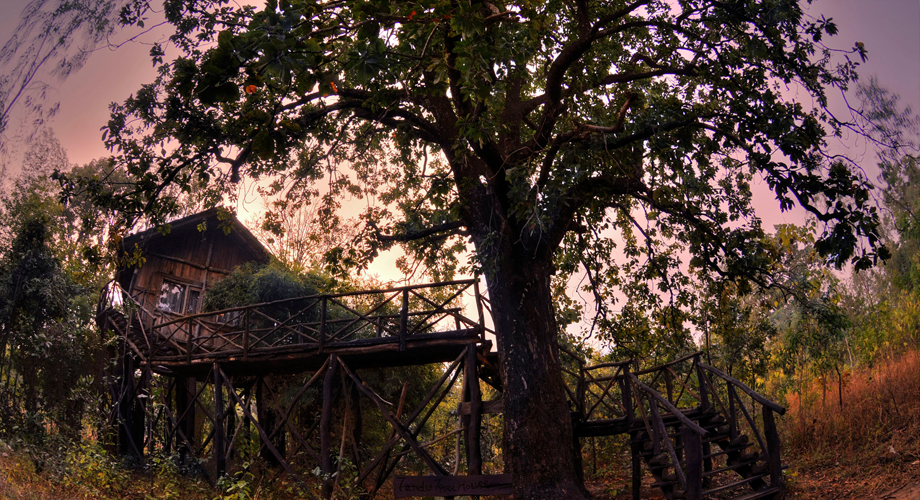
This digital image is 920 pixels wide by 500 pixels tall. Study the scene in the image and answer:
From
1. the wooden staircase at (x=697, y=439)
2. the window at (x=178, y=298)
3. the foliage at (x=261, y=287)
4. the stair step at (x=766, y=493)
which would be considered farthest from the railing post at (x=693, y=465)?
the window at (x=178, y=298)

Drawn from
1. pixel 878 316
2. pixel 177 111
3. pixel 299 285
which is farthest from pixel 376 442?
pixel 878 316

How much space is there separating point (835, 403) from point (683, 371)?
14.1ft

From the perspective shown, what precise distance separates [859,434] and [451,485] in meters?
8.56

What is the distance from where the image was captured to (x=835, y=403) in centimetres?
1222

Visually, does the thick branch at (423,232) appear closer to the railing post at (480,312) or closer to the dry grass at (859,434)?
the railing post at (480,312)

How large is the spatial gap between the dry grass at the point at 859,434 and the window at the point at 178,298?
50.5 feet

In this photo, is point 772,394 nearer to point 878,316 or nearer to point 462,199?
point 878,316

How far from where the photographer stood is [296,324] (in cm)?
1283

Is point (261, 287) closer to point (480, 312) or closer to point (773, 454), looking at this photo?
point (480, 312)

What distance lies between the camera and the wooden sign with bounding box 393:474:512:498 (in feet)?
25.0

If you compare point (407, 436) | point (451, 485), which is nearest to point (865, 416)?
point (451, 485)

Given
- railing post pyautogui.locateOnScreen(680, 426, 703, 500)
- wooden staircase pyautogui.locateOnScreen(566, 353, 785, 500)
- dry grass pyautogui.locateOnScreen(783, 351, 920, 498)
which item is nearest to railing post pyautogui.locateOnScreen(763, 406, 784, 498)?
wooden staircase pyautogui.locateOnScreen(566, 353, 785, 500)

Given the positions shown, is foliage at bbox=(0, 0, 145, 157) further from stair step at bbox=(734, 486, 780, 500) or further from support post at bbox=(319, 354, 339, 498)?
stair step at bbox=(734, 486, 780, 500)

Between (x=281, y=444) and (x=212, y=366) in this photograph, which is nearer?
(x=212, y=366)
